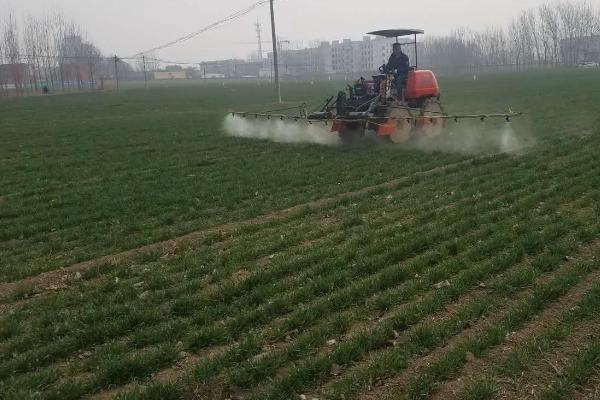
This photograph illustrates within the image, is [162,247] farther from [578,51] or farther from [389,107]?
[578,51]

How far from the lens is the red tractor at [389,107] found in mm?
14391

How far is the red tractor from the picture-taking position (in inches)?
567

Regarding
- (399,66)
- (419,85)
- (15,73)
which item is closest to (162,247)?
(419,85)

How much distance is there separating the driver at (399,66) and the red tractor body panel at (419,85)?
0.76 feet

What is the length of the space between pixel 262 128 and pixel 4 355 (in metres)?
13.8

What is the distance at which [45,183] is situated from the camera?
11852 millimetres

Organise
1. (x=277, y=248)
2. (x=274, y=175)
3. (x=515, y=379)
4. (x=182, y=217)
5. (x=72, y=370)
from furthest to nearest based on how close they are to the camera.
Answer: (x=274, y=175) → (x=182, y=217) → (x=277, y=248) → (x=72, y=370) → (x=515, y=379)

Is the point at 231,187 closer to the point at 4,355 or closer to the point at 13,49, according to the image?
the point at 4,355

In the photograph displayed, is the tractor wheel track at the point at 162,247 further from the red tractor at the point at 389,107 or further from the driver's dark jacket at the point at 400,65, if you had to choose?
the driver's dark jacket at the point at 400,65

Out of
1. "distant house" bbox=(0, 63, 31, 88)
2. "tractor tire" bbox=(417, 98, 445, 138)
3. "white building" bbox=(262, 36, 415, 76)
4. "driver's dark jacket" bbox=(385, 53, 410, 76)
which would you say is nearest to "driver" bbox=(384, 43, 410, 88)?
"driver's dark jacket" bbox=(385, 53, 410, 76)

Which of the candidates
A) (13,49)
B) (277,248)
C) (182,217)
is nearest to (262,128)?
(182,217)

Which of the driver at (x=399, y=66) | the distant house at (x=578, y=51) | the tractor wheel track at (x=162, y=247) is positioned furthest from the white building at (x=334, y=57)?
the tractor wheel track at (x=162, y=247)

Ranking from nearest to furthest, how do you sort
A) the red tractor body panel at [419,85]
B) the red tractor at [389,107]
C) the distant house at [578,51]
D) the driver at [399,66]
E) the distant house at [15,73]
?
the red tractor at [389,107], the red tractor body panel at [419,85], the driver at [399,66], the distant house at [15,73], the distant house at [578,51]

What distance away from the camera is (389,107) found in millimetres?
14484
